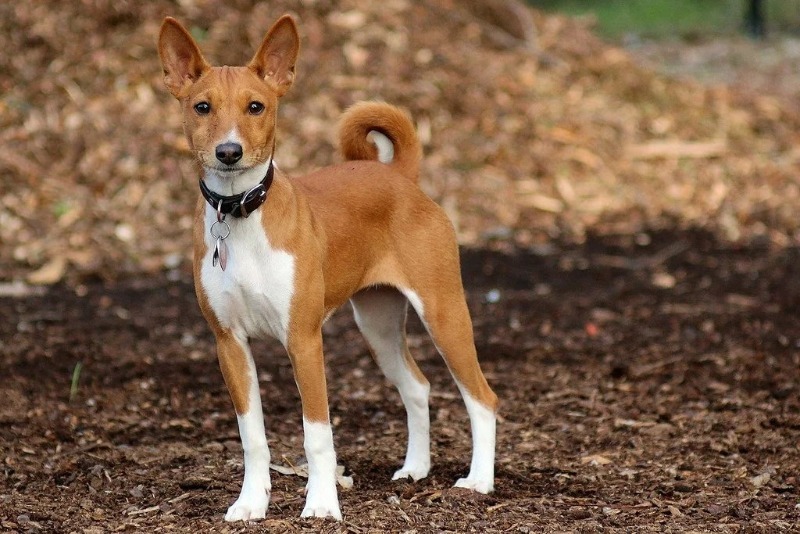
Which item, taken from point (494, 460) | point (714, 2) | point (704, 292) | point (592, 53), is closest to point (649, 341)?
point (704, 292)

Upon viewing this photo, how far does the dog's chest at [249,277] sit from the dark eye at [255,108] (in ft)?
1.18

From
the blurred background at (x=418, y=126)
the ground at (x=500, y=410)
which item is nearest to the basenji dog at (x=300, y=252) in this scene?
the ground at (x=500, y=410)

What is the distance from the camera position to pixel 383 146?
511cm

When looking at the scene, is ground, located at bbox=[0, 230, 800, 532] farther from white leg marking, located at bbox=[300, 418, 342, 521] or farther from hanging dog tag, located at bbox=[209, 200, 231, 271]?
hanging dog tag, located at bbox=[209, 200, 231, 271]

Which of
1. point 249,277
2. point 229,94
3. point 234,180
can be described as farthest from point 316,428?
point 229,94

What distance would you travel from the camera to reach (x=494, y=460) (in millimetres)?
5160

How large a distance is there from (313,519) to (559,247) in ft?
18.7

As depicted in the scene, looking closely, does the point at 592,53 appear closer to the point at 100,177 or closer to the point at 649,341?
the point at 100,177

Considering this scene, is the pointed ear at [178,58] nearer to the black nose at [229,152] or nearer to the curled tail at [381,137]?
the black nose at [229,152]

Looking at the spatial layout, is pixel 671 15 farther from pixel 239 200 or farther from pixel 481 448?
pixel 239 200

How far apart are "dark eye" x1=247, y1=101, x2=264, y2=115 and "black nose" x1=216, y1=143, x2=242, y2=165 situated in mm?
214

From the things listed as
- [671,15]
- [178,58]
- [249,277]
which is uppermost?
[178,58]

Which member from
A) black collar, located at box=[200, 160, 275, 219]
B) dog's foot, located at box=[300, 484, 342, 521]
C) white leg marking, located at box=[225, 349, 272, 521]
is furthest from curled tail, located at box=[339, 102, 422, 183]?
dog's foot, located at box=[300, 484, 342, 521]

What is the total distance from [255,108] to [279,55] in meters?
0.35
